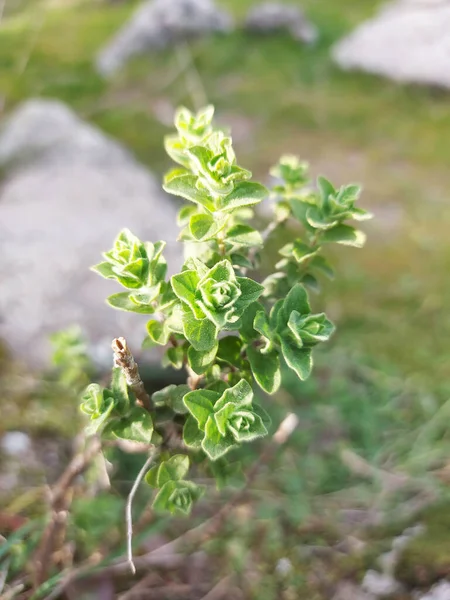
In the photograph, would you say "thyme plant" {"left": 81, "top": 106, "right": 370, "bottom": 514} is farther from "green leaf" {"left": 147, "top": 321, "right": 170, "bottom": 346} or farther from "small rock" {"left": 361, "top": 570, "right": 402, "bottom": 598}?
"small rock" {"left": 361, "top": 570, "right": 402, "bottom": 598}

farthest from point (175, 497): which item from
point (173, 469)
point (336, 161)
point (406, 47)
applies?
point (406, 47)

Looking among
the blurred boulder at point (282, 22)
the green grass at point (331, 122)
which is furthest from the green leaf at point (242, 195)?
the blurred boulder at point (282, 22)

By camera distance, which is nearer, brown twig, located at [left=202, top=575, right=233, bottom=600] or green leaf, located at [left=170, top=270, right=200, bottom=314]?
green leaf, located at [left=170, top=270, right=200, bottom=314]

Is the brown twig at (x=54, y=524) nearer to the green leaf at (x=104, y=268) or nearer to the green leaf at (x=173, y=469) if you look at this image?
the green leaf at (x=173, y=469)

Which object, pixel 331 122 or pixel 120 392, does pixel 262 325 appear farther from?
pixel 331 122

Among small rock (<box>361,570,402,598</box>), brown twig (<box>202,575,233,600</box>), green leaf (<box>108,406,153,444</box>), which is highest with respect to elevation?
green leaf (<box>108,406,153,444</box>)

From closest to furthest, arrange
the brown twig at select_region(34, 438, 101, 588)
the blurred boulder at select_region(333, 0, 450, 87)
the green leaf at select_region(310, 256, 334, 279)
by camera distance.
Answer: the green leaf at select_region(310, 256, 334, 279) → the brown twig at select_region(34, 438, 101, 588) → the blurred boulder at select_region(333, 0, 450, 87)

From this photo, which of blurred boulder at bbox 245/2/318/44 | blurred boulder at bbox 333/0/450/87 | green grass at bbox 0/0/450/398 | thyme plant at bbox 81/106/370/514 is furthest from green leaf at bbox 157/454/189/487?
blurred boulder at bbox 245/2/318/44
